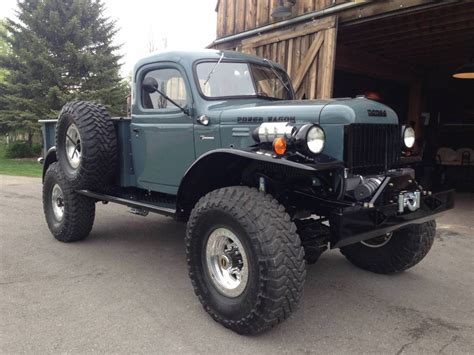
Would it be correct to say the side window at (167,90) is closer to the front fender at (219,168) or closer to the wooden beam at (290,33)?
the front fender at (219,168)

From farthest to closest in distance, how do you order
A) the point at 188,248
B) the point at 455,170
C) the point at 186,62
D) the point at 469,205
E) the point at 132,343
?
1. the point at 455,170
2. the point at 469,205
3. the point at 186,62
4. the point at 188,248
5. the point at 132,343

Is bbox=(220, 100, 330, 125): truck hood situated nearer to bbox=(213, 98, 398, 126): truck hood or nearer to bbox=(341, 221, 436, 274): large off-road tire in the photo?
bbox=(213, 98, 398, 126): truck hood

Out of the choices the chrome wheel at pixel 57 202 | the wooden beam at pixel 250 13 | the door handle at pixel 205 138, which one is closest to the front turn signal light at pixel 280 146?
the door handle at pixel 205 138

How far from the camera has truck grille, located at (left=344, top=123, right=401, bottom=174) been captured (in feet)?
11.0

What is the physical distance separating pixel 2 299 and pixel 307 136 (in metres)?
2.94

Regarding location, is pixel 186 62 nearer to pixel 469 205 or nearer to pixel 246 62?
pixel 246 62

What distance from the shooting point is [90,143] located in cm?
469

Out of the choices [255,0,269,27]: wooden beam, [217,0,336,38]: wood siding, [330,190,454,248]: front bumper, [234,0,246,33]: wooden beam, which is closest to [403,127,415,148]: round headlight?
[330,190,454,248]: front bumper

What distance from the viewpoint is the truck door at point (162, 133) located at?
4309 millimetres

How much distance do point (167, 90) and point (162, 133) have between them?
1.50ft

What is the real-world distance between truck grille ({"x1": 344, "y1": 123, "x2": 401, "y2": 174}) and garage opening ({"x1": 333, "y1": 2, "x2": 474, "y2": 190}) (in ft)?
9.22

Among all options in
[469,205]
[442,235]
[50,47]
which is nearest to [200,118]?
[442,235]

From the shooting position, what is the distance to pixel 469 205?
880 cm

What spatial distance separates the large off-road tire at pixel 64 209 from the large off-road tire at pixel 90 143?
34 centimetres
